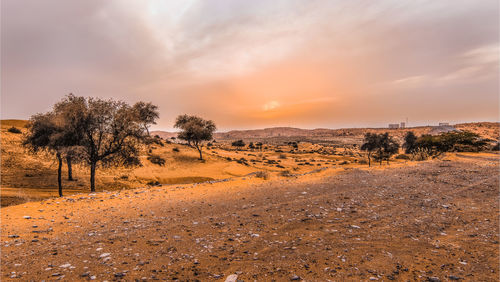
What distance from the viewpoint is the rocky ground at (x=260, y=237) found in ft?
15.0

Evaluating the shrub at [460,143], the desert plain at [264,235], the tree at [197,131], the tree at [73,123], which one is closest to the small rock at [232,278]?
the desert plain at [264,235]

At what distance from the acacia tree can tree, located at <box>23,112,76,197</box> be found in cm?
67

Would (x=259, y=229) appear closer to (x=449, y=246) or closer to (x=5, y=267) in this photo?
(x=449, y=246)

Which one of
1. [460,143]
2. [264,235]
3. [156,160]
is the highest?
[460,143]

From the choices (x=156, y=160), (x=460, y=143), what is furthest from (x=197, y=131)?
(x=460, y=143)

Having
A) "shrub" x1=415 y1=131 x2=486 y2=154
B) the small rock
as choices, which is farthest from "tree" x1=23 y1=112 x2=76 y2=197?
"shrub" x1=415 y1=131 x2=486 y2=154

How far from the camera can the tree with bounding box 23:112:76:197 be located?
16.9 meters

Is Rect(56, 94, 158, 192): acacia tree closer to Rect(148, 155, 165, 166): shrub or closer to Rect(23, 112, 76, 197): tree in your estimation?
Rect(23, 112, 76, 197): tree

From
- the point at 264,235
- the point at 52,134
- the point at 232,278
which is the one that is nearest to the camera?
the point at 232,278

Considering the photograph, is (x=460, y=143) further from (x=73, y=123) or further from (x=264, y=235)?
(x=73, y=123)

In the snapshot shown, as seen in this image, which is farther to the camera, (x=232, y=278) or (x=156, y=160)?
(x=156, y=160)

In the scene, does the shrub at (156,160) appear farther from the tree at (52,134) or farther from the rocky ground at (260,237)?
the rocky ground at (260,237)

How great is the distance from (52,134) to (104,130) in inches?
136

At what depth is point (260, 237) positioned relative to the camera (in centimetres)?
619
